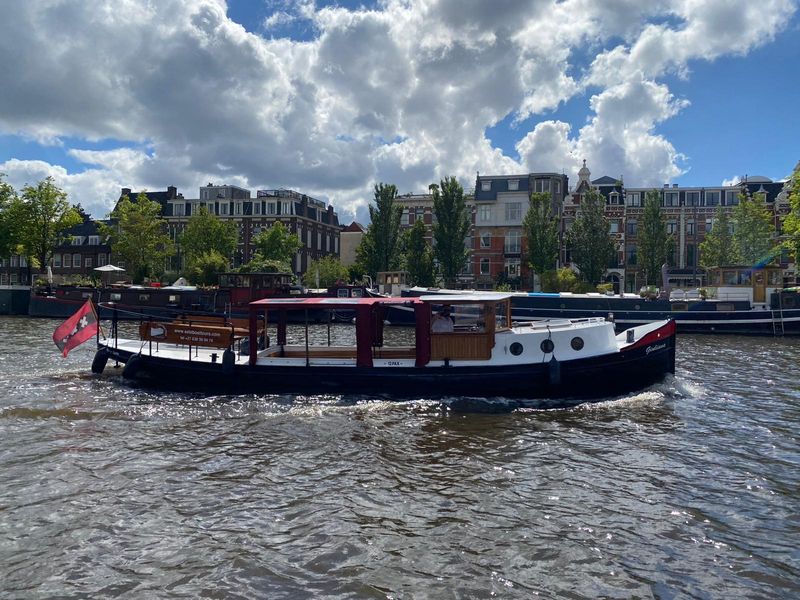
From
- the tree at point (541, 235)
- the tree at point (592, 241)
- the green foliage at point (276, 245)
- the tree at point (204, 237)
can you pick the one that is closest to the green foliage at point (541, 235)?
the tree at point (541, 235)

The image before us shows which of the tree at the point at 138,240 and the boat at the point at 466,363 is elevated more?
the tree at the point at 138,240

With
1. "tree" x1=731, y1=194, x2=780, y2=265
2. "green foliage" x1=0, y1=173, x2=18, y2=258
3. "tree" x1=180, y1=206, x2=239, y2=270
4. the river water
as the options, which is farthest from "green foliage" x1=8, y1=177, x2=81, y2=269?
"tree" x1=731, y1=194, x2=780, y2=265

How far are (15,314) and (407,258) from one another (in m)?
37.1

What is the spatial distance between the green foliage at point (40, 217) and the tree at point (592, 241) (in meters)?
53.7

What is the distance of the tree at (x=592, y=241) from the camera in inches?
2367

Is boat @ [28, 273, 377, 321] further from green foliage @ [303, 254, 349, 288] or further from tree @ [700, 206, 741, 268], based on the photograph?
tree @ [700, 206, 741, 268]

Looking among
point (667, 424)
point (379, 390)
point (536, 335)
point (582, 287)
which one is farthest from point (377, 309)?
point (582, 287)

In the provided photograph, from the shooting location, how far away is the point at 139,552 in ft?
27.9

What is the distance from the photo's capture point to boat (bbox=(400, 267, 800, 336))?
132 ft

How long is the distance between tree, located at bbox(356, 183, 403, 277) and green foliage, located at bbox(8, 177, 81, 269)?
33.0 m

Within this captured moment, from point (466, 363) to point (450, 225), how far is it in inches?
1884

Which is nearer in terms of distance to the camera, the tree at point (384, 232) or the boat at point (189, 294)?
the boat at point (189, 294)

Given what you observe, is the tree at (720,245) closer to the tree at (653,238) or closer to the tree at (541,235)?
the tree at (653,238)

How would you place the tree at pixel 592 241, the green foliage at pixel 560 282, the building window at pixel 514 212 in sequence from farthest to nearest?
the building window at pixel 514 212 < the tree at pixel 592 241 < the green foliage at pixel 560 282
